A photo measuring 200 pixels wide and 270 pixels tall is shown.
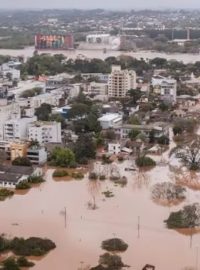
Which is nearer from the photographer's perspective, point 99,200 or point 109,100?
point 99,200

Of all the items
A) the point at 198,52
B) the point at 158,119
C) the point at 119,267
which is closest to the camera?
the point at 119,267

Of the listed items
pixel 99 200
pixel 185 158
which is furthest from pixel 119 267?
pixel 185 158

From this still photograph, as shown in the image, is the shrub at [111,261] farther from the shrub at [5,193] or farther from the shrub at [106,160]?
the shrub at [106,160]

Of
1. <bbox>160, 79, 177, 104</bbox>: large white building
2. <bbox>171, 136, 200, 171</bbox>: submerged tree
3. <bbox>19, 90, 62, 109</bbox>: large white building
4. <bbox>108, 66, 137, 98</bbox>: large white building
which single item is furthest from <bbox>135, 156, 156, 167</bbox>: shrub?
<bbox>108, 66, 137, 98</bbox>: large white building

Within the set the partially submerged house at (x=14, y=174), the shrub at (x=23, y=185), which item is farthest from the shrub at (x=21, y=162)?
the shrub at (x=23, y=185)

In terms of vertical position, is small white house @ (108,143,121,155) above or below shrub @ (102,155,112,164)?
above

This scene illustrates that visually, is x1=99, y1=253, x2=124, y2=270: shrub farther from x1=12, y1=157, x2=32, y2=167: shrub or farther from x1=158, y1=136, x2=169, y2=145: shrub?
x1=158, y1=136, x2=169, y2=145: shrub

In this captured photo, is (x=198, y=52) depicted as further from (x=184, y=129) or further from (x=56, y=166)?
(x=56, y=166)
